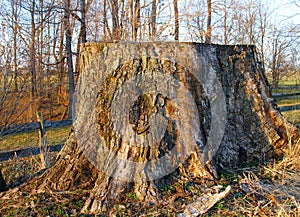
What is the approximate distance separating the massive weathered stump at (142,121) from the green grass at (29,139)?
4910mm

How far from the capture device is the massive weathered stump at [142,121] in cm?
230

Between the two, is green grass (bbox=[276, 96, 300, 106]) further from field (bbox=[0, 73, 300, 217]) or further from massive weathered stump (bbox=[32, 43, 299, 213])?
massive weathered stump (bbox=[32, 43, 299, 213])

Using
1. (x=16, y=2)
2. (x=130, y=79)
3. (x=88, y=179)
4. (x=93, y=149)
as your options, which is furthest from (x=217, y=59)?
(x=16, y=2)

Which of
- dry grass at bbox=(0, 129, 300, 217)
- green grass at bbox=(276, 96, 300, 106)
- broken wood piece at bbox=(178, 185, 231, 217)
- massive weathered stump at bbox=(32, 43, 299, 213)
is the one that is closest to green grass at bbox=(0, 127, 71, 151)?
massive weathered stump at bbox=(32, 43, 299, 213)

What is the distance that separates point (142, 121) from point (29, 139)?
648 cm

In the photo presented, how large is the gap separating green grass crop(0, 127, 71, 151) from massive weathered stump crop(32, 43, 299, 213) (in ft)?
16.1

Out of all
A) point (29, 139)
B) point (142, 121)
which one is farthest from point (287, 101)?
point (142, 121)

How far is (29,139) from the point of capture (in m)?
7.85

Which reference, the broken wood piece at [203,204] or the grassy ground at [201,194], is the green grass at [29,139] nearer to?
the grassy ground at [201,194]

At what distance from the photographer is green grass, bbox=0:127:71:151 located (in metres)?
7.02

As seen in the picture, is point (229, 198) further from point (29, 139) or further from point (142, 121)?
point (29, 139)

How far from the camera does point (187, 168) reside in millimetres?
2402

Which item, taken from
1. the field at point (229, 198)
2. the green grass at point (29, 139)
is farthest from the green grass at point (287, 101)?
the field at point (229, 198)

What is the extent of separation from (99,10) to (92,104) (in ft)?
27.3
